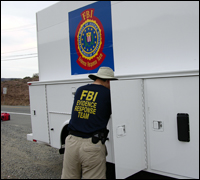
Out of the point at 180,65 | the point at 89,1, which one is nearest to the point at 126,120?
the point at 180,65

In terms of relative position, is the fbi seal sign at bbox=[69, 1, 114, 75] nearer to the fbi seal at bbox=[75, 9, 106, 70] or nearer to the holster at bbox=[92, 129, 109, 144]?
the fbi seal at bbox=[75, 9, 106, 70]

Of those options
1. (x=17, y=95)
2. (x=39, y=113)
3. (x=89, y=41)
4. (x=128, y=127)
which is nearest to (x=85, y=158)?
(x=128, y=127)

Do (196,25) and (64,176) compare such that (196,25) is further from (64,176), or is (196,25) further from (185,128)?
(64,176)

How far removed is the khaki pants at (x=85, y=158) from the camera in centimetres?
239

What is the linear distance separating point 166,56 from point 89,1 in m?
1.63

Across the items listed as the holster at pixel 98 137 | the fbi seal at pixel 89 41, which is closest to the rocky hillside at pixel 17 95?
the fbi seal at pixel 89 41

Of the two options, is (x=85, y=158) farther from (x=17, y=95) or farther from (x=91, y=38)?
(x=17, y=95)

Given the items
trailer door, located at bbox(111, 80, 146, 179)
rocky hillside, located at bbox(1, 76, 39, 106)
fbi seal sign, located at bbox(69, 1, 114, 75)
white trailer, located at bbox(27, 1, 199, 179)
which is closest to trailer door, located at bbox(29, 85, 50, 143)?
fbi seal sign, located at bbox(69, 1, 114, 75)

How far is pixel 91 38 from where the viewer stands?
11.4ft

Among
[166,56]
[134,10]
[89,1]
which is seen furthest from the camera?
[89,1]

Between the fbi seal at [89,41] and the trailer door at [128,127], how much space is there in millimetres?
1005

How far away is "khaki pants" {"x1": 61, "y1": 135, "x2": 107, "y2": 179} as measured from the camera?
239 centimetres

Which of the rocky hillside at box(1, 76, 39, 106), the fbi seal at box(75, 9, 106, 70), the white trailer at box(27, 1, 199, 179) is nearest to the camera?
the white trailer at box(27, 1, 199, 179)

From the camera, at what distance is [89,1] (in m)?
3.43
